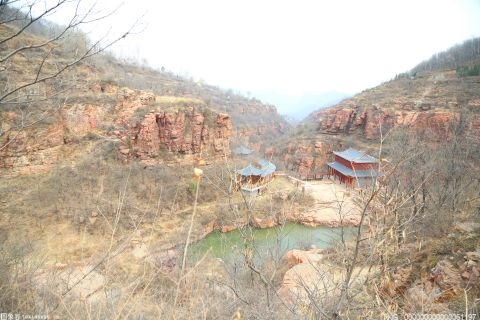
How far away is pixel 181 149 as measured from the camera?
1795 cm

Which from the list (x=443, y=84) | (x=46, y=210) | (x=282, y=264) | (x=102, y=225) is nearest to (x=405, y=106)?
(x=443, y=84)

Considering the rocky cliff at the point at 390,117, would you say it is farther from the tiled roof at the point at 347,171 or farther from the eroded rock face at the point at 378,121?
the tiled roof at the point at 347,171

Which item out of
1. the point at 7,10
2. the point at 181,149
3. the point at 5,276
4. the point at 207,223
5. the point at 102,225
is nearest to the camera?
the point at 7,10

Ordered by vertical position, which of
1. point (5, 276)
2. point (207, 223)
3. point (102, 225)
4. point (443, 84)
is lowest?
point (207, 223)

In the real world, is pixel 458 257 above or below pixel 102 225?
above

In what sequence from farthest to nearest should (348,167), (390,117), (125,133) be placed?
(390,117) → (348,167) → (125,133)

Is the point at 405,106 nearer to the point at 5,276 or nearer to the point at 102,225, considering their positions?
the point at 102,225

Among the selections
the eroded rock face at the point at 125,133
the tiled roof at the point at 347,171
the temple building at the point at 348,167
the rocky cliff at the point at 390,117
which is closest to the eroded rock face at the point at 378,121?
the rocky cliff at the point at 390,117

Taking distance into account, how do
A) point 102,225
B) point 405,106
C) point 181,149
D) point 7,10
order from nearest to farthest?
point 7,10, point 102,225, point 181,149, point 405,106

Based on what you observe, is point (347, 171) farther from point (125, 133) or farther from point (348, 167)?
point (125, 133)

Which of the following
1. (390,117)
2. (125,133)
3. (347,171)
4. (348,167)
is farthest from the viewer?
(390,117)

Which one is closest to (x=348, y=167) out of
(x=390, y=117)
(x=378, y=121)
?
(x=378, y=121)

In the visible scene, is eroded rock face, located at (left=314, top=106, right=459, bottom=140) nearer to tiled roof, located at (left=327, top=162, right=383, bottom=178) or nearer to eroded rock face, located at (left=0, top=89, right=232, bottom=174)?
tiled roof, located at (left=327, top=162, right=383, bottom=178)

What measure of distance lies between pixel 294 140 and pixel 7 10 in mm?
28747
